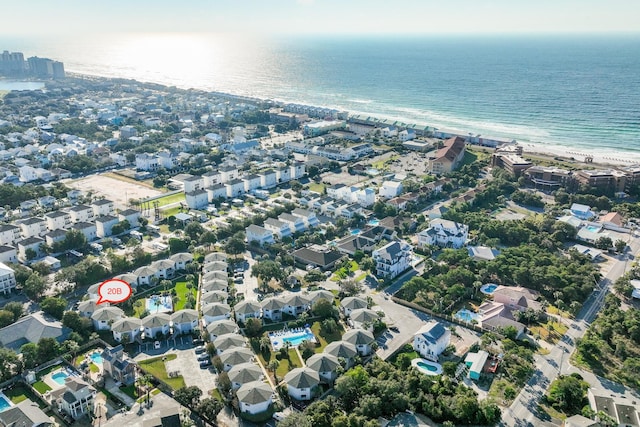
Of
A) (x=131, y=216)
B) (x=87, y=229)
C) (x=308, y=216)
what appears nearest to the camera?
(x=87, y=229)

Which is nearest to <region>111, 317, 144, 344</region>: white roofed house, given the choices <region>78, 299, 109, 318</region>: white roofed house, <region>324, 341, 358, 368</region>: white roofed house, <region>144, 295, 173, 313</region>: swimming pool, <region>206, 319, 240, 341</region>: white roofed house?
<region>78, 299, 109, 318</region>: white roofed house

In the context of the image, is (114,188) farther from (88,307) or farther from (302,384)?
(302,384)

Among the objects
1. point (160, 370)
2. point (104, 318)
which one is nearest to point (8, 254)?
point (104, 318)

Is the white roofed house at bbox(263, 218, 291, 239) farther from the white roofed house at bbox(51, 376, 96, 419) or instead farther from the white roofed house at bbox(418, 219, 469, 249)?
the white roofed house at bbox(51, 376, 96, 419)

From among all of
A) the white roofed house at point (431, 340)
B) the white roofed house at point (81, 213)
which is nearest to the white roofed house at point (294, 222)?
the white roofed house at point (81, 213)

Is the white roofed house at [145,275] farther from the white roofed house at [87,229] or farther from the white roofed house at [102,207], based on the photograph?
the white roofed house at [102,207]

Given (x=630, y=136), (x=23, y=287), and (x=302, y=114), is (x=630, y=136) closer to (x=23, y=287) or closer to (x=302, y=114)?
(x=302, y=114)

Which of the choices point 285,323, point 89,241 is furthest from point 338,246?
point 89,241

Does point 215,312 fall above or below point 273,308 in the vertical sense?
above
